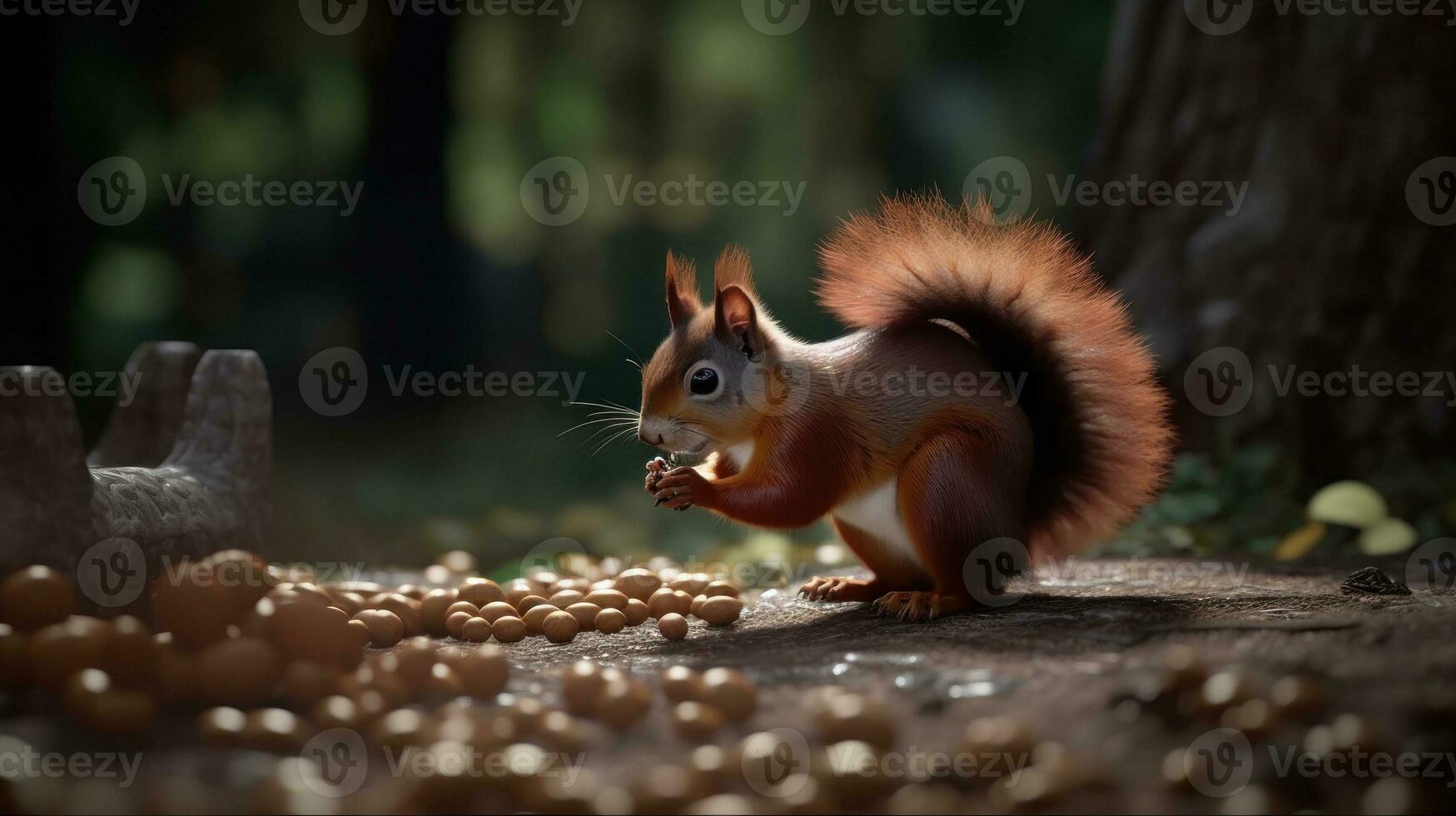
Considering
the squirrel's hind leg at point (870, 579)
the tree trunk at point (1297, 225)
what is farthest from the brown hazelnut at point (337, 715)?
the tree trunk at point (1297, 225)

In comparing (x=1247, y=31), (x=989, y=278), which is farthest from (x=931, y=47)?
(x=989, y=278)

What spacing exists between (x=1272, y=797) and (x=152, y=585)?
192 cm

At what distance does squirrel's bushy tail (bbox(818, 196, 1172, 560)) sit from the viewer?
225 cm

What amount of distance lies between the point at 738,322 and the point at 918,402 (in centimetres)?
40

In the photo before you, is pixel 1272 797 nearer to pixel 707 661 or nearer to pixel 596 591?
pixel 707 661

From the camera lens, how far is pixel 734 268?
235 centimetres

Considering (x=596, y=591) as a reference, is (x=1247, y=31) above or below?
above

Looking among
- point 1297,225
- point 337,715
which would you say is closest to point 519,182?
point 1297,225

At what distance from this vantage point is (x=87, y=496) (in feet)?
6.49

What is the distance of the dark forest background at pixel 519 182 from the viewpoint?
3795 mm

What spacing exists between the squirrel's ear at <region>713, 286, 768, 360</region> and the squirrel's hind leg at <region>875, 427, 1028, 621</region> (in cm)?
39

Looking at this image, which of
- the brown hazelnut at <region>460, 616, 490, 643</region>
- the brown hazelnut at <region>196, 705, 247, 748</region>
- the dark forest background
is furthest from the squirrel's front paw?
the dark forest background

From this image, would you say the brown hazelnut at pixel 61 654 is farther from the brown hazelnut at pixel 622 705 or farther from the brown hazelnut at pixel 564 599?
the brown hazelnut at pixel 564 599

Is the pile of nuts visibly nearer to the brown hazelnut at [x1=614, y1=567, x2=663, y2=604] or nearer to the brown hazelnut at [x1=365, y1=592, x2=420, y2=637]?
the brown hazelnut at [x1=365, y1=592, x2=420, y2=637]
